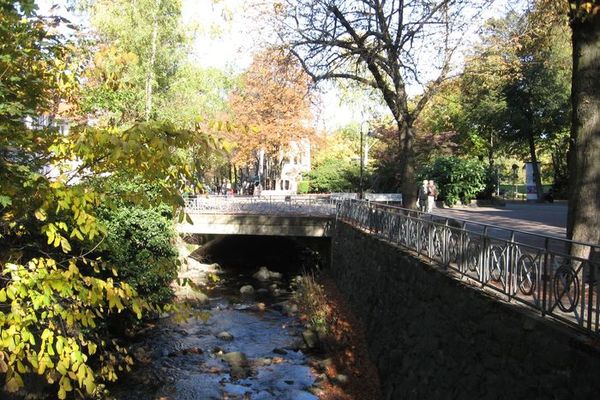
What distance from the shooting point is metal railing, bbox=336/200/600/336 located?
4.60m

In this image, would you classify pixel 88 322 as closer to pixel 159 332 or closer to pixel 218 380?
pixel 218 380

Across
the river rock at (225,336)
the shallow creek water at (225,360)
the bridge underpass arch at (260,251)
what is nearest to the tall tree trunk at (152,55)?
the bridge underpass arch at (260,251)

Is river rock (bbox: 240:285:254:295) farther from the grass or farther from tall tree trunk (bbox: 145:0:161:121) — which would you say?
tall tree trunk (bbox: 145:0:161:121)

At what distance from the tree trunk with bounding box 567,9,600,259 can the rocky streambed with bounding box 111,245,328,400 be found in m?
5.52

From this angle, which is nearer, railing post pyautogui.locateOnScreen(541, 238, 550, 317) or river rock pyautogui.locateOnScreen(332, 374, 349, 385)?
railing post pyautogui.locateOnScreen(541, 238, 550, 317)

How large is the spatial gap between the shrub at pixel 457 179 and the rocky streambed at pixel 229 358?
52.5ft

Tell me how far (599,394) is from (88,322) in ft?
12.1

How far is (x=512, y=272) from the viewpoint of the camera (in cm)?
587

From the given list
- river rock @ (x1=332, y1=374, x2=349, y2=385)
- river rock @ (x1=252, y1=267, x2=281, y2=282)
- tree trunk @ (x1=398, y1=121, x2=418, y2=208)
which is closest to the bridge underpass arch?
river rock @ (x1=252, y1=267, x2=281, y2=282)

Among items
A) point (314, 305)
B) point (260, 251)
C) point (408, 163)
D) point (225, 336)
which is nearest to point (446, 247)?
point (408, 163)

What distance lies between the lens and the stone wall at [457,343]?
14.9ft

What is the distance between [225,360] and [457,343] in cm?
798

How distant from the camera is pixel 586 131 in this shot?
7141mm

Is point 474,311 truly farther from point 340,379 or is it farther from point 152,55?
point 152,55
